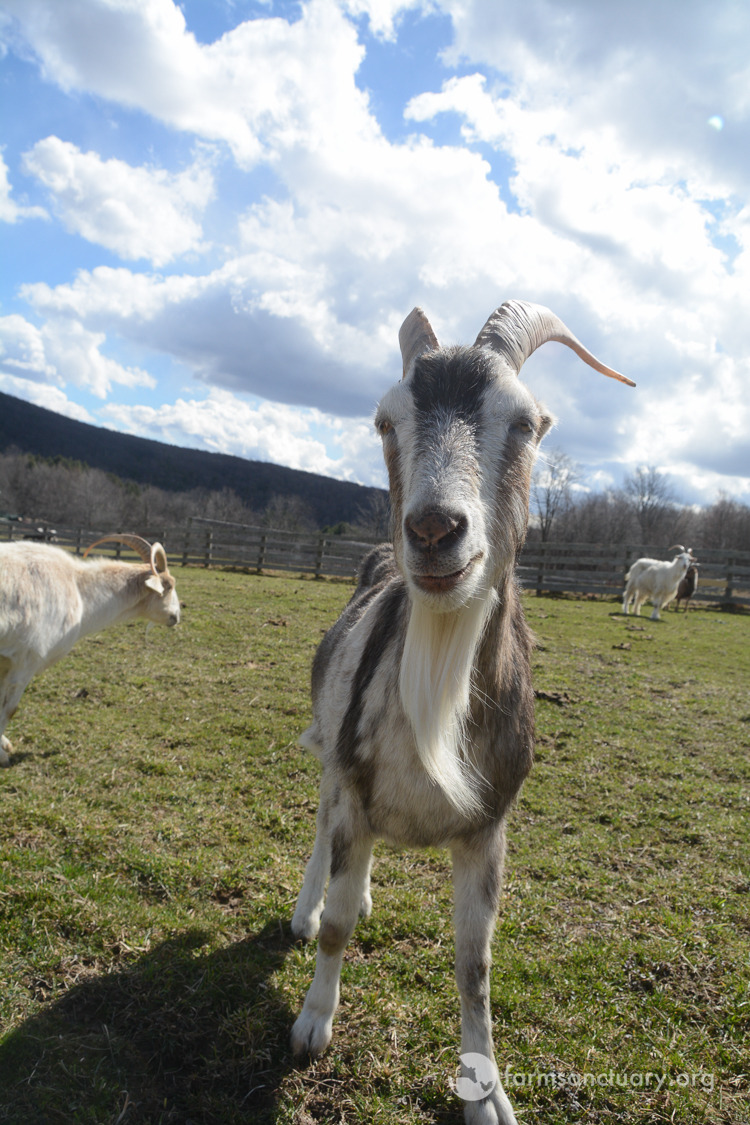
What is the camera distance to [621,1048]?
2594 mm

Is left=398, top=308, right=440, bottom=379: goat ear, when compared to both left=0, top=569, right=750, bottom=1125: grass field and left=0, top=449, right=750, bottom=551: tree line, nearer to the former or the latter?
left=0, top=569, right=750, bottom=1125: grass field

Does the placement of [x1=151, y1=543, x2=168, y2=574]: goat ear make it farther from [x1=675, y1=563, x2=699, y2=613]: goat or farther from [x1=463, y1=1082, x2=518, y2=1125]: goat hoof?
[x1=675, y1=563, x2=699, y2=613]: goat

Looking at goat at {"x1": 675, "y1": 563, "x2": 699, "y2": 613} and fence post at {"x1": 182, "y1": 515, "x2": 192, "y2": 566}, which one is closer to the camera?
goat at {"x1": 675, "y1": 563, "x2": 699, "y2": 613}

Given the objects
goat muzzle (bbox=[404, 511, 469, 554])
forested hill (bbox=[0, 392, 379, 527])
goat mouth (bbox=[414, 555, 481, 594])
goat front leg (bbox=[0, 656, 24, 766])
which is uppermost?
forested hill (bbox=[0, 392, 379, 527])

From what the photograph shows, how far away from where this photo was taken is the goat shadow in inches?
84.4

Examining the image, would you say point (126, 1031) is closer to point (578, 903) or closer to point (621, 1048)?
point (621, 1048)

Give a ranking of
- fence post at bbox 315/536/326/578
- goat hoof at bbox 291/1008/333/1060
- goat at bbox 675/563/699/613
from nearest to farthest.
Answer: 1. goat hoof at bbox 291/1008/333/1060
2. goat at bbox 675/563/699/613
3. fence post at bbox 315/536/326/578

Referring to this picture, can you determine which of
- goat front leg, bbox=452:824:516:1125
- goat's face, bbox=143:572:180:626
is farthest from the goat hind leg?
goat's face, bbox=143:572:180:626

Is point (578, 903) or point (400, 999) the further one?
point (578, 903)

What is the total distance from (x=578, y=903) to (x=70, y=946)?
289 cm

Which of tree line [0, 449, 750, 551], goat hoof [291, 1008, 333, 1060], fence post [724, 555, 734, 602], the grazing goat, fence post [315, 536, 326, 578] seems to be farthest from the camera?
tree line [0, 449, 750, 551]

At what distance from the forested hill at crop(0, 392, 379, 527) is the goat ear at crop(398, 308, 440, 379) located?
117312mm

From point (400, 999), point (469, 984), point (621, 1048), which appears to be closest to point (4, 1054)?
point (400, 999)

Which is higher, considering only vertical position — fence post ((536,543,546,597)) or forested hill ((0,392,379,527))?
forested hill ((0,392,379,527))
